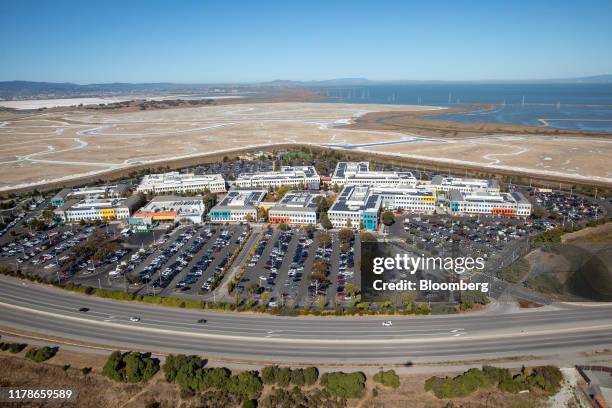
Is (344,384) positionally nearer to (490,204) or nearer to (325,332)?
(325,332)

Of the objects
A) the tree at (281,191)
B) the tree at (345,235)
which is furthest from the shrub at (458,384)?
the tree at (281,191)

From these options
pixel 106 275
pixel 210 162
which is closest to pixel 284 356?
pixel 106 275

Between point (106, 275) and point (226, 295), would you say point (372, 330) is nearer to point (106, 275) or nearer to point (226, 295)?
point (226, 295)

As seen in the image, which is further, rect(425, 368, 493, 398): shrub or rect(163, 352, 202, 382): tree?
rect(163, 352, 202, 382): tree

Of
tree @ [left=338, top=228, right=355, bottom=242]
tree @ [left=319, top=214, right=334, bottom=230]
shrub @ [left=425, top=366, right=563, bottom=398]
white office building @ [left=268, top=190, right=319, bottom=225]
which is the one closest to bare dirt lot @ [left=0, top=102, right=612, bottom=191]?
white office building @ [left=268, top=190, right=319, bottom=225]

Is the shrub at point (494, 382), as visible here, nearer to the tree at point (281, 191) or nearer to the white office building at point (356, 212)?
the white office building at point (356, 212)

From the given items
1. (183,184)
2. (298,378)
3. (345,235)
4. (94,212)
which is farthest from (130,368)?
(183,184)

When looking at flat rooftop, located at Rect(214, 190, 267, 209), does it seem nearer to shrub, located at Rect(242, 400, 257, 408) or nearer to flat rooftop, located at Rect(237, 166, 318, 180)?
flat rooftop, located at Rect(237, 166, 318, 180)
